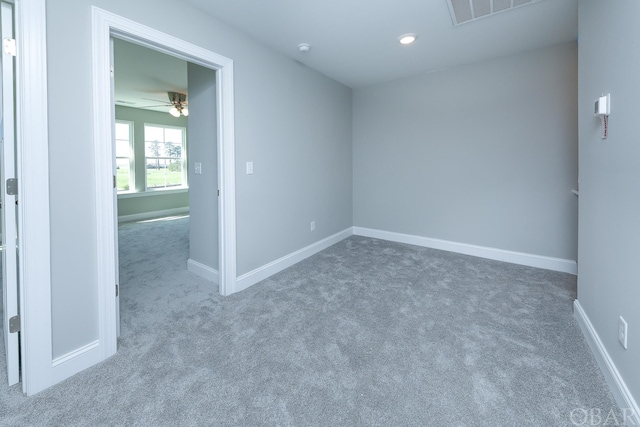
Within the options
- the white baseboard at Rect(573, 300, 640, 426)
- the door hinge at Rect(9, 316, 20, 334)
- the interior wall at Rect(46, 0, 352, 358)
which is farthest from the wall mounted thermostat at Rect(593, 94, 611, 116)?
the door hinge at Rect(9, 316, 20, 334)

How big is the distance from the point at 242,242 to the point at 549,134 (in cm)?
349

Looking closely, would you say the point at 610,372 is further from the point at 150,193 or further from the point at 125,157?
the point at 125,157

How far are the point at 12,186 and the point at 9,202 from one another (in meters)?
Result: 0.09

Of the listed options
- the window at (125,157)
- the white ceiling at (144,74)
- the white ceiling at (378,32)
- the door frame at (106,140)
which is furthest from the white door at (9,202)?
the window at (125,157)

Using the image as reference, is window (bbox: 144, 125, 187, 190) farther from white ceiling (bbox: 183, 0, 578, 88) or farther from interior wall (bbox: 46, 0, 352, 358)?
white ceiling (bbox: 183, 0, 578, 88)

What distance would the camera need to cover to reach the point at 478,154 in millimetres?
3686

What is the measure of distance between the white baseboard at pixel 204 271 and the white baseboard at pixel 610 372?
2.92 metres

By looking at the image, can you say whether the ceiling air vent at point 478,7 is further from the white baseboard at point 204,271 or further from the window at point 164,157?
the window at point 164,157

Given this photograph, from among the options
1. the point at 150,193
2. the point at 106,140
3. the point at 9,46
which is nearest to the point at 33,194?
the point at 106,140

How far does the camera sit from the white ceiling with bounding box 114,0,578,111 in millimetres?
2301

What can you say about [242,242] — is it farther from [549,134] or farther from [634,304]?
[549,134]

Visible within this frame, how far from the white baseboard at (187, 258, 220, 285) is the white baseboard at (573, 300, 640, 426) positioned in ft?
9.59

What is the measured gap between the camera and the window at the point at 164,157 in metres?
6.96

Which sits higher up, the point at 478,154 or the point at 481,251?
the point at 478,154
